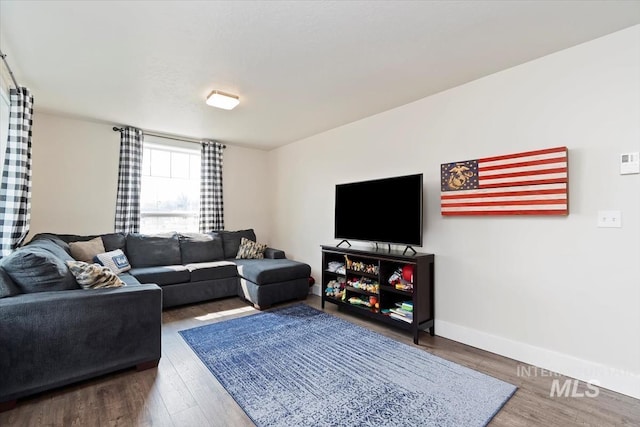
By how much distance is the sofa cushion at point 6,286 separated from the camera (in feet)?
6.21

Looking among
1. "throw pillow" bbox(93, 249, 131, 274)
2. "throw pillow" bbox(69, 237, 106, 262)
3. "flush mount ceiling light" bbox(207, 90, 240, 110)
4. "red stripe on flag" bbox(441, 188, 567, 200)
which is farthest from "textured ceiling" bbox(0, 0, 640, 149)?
"throw pillow" bbox(93, 249, 131, 274)

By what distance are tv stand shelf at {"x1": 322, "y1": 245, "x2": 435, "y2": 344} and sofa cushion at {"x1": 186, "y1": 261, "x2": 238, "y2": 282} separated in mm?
1416

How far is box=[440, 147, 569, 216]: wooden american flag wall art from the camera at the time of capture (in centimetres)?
227

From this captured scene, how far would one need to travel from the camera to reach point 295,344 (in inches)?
107

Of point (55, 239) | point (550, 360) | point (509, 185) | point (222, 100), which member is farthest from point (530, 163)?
point (55, 239)

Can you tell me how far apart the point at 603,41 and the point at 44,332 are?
14.1ft

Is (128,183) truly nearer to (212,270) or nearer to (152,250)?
(152,250)

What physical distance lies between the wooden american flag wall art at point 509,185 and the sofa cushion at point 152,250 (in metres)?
3.69

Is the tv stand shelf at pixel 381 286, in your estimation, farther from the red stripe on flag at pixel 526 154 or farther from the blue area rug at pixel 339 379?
the red stripe on flag at pixel 526 154

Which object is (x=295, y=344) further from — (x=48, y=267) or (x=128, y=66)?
(x=128, y=66)

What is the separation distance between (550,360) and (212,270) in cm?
376

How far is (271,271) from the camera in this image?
3.79m

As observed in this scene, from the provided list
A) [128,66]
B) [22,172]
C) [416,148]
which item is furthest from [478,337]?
[22,172]

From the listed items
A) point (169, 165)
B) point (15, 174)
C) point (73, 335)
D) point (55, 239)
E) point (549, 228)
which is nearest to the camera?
point (73, 335)
